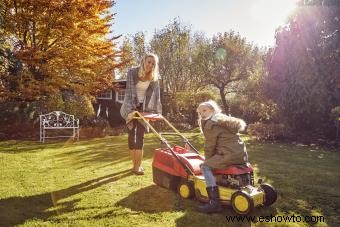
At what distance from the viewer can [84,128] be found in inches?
693

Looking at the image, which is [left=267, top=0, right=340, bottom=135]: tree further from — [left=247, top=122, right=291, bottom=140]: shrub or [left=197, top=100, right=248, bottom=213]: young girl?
[left=197, top=100, right=248, bottom=213]: young girl

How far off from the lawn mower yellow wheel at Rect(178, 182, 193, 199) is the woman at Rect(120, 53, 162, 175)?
1798mm

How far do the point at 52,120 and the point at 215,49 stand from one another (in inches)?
880

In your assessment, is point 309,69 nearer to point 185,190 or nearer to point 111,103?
point 185,190

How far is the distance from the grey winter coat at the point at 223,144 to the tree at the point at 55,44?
44.2 feet

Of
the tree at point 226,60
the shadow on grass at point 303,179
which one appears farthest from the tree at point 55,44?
the tree at point 226,60

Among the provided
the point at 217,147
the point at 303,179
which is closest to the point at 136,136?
the point at 217,147

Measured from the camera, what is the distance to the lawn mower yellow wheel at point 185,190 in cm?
584

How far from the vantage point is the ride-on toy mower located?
5.00m

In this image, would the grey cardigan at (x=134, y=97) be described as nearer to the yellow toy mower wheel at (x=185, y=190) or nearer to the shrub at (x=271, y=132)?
the yellow toy mower wheel at (x=185, y=190)

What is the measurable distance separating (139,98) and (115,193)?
7.29 feet

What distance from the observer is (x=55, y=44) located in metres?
18.3

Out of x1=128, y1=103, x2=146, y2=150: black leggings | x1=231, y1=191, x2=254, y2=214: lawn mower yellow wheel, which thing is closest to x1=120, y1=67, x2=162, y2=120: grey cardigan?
x1=128, y1=103, x2=146, y2=150: black leggings

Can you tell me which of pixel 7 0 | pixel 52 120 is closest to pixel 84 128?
pixel 52 120
